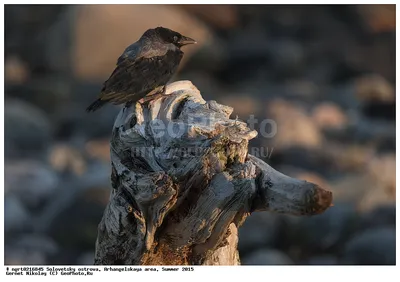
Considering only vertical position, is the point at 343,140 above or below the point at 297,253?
above

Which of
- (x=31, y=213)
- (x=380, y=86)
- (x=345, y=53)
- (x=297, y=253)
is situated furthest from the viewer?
(x=345, y=53)

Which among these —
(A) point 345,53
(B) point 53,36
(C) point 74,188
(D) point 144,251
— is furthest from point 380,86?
(D) point 144,251

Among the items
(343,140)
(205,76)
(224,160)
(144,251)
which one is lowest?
(144,251)

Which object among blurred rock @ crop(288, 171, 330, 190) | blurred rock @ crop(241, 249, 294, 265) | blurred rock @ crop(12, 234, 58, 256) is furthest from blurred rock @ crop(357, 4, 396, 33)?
blurred rock @ crop(12, 234, 58, 256)

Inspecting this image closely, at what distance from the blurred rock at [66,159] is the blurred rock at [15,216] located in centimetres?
44

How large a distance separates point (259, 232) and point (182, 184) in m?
2.50

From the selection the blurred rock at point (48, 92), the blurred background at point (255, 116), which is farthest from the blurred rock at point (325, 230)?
the blurred rock at point (48, 92)

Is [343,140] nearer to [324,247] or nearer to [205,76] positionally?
[205,76]

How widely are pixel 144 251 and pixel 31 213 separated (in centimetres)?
283

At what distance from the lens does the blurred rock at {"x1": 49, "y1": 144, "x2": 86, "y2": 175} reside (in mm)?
5250

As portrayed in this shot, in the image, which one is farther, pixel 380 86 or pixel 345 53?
pixel 345 53

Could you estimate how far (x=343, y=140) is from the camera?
6.01 meters

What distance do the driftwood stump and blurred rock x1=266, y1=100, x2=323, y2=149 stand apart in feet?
9.89

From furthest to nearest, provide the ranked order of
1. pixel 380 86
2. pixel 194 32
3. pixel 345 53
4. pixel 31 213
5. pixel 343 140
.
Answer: pixel 345 53
pixel 380 86
pixel 194 32
pixel 343 140
pixel 31 213
